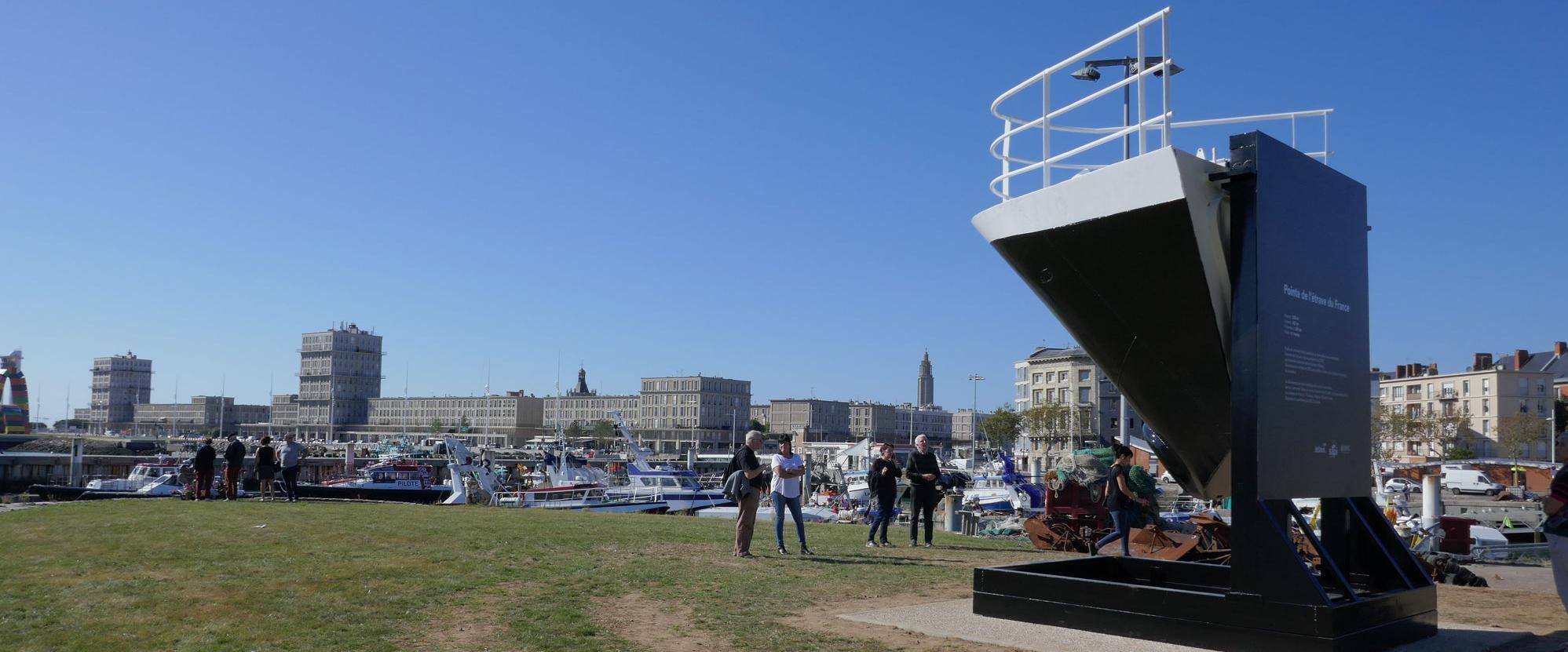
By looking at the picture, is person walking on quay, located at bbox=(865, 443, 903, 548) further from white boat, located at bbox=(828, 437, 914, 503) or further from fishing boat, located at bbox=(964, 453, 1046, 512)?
white boat, located at bbox=(828, 437, 914, 503)

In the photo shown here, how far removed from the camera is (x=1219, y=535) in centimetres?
1286

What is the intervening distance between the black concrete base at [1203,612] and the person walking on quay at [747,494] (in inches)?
165

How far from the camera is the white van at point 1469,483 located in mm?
60000

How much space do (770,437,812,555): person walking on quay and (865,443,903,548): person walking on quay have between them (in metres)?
1.62

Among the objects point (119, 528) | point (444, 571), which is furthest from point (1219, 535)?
point (119, 528)

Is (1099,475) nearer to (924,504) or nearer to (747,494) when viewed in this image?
(924,504)

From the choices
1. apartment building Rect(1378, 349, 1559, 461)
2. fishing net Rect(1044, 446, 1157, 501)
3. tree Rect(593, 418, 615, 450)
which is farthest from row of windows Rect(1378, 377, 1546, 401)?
tree Rect(593, 418, 615, 450)

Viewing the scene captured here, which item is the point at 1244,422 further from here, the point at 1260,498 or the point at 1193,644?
the point at 1193,644

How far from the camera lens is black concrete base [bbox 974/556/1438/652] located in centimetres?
749

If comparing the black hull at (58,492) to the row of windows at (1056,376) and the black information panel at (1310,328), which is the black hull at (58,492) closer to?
the black information panel at (1310,328)

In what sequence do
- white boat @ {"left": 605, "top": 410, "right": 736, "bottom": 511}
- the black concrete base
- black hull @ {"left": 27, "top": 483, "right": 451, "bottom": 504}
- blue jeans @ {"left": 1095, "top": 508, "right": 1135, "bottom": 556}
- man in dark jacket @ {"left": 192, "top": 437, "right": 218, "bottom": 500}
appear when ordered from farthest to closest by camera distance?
black hull @ {"left": 27, "top": 483, "right": 451, "bottom": 504}
white boat @ {"left": 605, "top": 410, "right": 736, "bottom": 511}
man in dark jacket @ {"left": 192, "top": 437, "right": 218, "bottom": 500}
blue jeans @ {"left": 1095, "top": 508, "right": 1135, "bottom": 556}
the black concrete base

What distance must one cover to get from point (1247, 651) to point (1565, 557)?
236 centimetres

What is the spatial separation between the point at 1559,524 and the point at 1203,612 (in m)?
2.51

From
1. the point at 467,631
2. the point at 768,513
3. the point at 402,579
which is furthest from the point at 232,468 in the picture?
the point at 768,513
